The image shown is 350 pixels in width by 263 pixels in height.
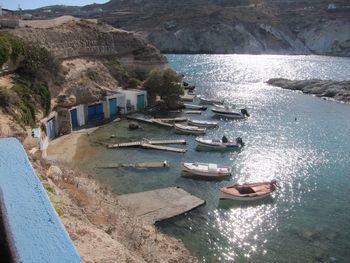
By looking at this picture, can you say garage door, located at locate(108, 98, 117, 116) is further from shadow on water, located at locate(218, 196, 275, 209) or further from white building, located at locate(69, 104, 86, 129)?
shadow on water, located at locate(218, 196, 275, 209)

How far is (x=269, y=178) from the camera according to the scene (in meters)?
34.0

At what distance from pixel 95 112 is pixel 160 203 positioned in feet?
90.5

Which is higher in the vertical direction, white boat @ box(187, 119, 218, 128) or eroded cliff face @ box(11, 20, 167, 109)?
eroded cliff face @ box(11, 20, 167, 109)

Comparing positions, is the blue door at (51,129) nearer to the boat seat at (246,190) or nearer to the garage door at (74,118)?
the garage door at (74,118)

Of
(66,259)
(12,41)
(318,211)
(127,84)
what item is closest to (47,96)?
(12,41)

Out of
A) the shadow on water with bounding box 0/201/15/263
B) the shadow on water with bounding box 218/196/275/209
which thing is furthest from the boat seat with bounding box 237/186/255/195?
the shadow on water with bounding box 0/201/15/263

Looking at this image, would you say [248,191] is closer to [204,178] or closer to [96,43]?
[204,178]

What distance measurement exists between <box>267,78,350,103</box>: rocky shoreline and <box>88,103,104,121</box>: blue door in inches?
1924

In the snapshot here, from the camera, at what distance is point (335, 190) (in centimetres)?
3159

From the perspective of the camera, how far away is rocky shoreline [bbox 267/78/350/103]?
76988 mm

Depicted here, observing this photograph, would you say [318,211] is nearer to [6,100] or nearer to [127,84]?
[6,100]

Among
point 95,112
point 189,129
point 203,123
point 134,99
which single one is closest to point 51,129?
point 95,112

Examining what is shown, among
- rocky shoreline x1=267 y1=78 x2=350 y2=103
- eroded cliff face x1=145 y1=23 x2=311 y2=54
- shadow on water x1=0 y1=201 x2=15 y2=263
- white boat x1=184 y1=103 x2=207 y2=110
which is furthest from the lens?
eroded cliff face x1=145 y1=23 x2=311 y2=54

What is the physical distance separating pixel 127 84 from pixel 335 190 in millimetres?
43499
